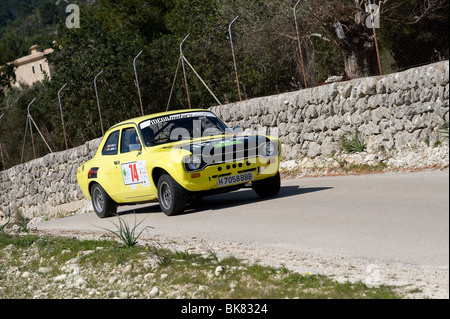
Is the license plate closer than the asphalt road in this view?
No

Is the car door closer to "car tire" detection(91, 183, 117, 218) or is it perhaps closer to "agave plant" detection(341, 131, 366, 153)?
"car tire" detection(91, 183, 117, 218)

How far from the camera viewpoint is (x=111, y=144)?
42.4ft

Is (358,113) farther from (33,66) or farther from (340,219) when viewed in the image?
(33,66)

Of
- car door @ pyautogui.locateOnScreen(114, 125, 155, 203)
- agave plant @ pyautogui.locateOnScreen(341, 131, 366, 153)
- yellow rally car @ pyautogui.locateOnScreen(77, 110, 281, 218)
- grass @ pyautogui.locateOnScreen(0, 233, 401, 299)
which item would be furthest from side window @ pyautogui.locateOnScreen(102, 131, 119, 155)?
agave plant @ pyautogui.locateOnScreen(341, 131, 366, 153)

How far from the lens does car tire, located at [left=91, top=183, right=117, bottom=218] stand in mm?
13047

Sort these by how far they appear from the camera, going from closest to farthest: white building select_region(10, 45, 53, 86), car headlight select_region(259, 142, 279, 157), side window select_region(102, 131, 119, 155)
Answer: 1. car headlight select_region(259, 142, 279, 157)
2. side window select_region(102, 131, 119, 155)
3. white building select_region(10, 45, 53, 86)

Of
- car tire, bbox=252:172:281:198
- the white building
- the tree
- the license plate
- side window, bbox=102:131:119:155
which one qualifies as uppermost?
the white building

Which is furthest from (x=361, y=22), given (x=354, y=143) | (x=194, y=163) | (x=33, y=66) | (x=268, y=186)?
(x=33, y=66)

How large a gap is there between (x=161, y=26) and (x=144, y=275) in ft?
126

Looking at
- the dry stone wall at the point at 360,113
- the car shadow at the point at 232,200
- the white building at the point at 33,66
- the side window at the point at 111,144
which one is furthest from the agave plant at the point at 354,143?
the white building at the point at 33,66

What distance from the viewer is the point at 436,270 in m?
5.86

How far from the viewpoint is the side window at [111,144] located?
12.7 metres

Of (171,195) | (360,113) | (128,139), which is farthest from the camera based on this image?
(360,113)

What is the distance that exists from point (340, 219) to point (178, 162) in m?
3.04
